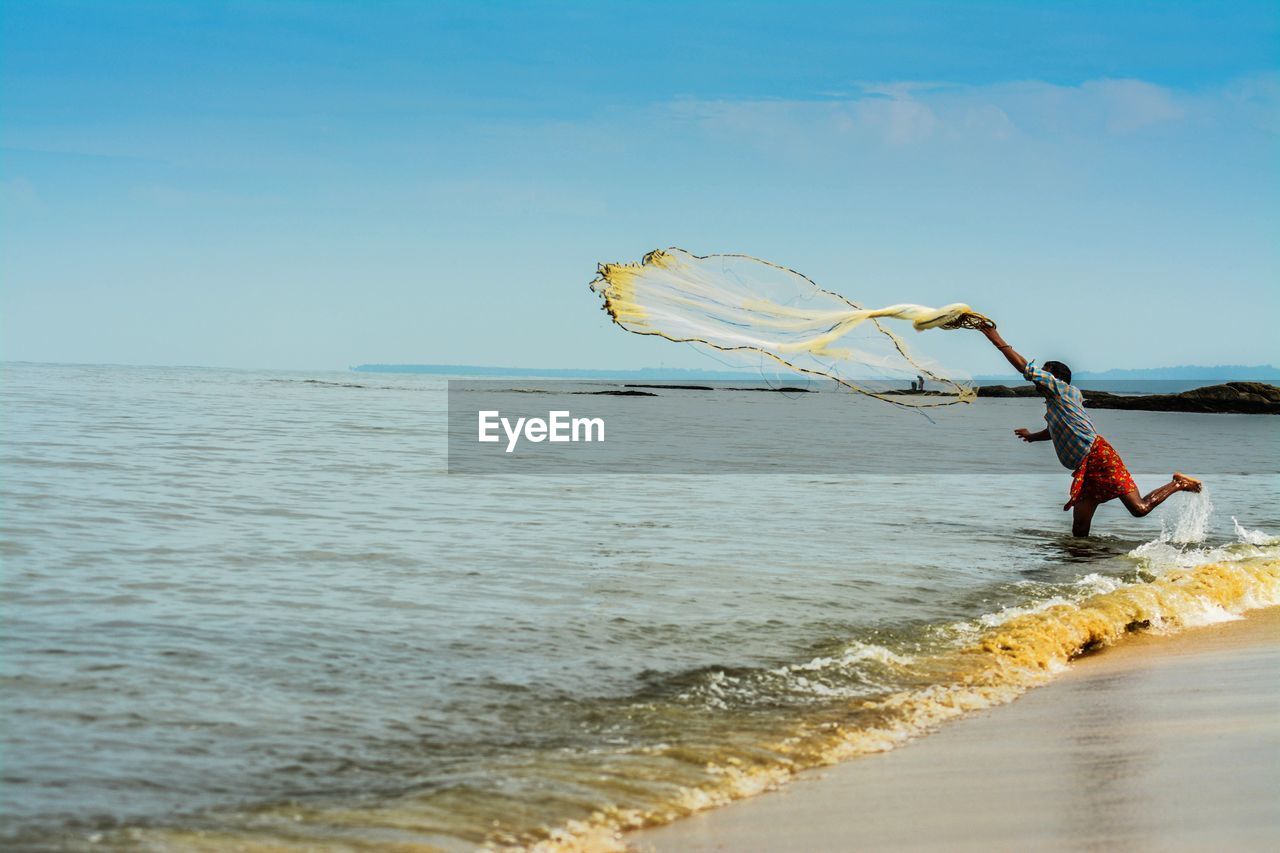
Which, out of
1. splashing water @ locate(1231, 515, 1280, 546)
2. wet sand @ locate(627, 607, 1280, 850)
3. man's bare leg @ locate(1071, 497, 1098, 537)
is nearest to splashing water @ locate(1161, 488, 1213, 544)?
splashing water @ locate(1231, 515, 1280, 546)

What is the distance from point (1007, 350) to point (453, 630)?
6275 mm

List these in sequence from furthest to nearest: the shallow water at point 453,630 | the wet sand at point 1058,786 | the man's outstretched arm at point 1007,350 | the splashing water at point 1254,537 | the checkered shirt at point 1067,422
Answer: the splashing water at point 1254,537 → the checkered shirt at point 1067,422 → the man's outstretched arm at point 1007,350 → the shallow water at point 453,630 → the wet sand at point 1058,786

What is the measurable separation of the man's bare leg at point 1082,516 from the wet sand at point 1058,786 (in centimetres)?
683

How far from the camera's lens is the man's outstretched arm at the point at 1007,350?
10406mm

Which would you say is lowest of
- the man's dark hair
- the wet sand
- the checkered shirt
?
the wet sand

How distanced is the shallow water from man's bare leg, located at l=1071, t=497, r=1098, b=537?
0.71ft

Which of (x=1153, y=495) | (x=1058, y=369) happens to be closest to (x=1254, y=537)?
(x=1153, y=495)

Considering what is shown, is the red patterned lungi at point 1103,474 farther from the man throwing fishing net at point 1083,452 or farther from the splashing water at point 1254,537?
the splashing water at point 1254,537

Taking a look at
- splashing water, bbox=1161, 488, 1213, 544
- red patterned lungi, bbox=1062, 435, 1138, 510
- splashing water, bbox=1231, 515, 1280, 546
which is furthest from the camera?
splashing water, bbox=1161, 488, 1213, 544

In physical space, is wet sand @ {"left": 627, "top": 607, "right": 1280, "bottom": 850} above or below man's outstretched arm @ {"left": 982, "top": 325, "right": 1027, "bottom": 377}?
below

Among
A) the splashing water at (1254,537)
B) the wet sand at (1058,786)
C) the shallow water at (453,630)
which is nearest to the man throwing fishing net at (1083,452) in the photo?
the shallow water at (453,630)

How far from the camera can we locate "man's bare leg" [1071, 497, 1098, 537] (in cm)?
1314

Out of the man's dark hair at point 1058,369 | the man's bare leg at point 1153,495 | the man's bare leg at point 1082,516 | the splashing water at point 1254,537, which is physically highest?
the man's dark hair at point 1058,369

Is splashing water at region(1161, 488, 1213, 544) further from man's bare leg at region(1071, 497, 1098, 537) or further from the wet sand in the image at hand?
the wet sand
